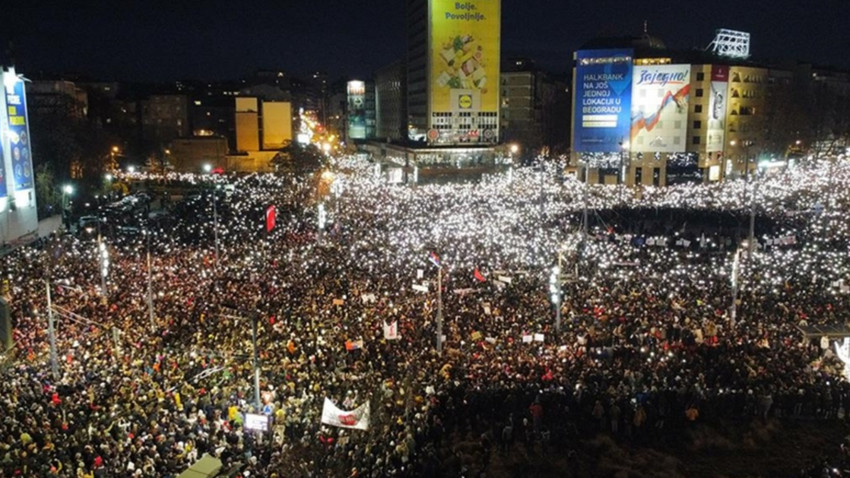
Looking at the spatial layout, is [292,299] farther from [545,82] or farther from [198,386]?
[545,82]

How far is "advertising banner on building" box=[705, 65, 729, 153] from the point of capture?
58688 mm

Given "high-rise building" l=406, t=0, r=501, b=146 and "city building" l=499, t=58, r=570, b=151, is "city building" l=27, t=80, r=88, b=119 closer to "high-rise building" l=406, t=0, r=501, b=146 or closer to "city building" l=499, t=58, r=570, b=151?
"high-rise building" l=406, t=0, r=501, b=146

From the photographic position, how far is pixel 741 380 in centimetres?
1458

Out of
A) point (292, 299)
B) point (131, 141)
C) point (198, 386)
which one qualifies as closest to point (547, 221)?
point (292, 299)

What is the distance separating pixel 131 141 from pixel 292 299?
61092 millimetres

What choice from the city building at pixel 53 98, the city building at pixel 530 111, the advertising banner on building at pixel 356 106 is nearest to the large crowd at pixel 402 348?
the city building at pixel 53 98

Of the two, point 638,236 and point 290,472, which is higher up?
point 638,236

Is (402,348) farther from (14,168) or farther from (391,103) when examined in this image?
(391,103)

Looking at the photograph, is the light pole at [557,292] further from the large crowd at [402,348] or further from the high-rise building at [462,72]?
the high-rise building at [462,72]

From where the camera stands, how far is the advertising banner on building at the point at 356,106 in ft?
420

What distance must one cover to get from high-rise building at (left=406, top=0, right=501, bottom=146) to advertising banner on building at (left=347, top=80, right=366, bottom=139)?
55352 millimetres

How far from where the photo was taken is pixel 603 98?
56.3 meters

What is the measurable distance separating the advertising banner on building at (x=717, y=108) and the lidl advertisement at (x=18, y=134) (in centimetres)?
5053

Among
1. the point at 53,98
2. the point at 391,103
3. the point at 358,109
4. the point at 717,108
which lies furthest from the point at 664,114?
the point at 358,109
